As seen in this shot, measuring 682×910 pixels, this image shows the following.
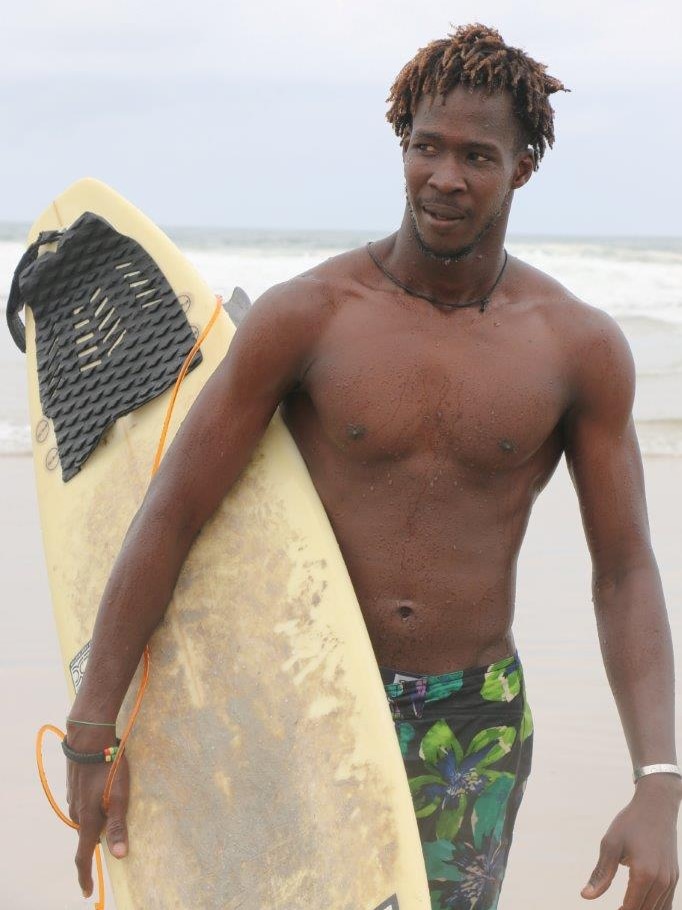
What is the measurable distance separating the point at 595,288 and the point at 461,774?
65.7 feet

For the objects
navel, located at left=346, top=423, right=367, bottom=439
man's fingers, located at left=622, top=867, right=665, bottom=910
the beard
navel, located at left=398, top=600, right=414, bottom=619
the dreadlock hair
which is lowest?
man's fingers, located at left=622, top=867, right=665, bottom=910

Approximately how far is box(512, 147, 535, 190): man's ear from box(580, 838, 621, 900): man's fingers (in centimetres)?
109

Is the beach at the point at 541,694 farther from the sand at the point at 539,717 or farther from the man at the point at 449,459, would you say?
the man at the point at 449,459

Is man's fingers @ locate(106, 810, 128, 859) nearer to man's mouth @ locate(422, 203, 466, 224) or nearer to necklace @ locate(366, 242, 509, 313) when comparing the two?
necklace @ locate(366, 242, 509, 313)

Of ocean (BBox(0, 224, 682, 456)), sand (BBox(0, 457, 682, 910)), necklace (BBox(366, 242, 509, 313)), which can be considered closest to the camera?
necklace (BBox(366, 242, 509, 313))

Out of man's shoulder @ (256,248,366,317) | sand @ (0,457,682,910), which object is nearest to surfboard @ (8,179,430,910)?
man's shoulder @ (256,248,366,317)

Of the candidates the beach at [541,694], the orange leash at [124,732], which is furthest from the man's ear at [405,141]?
the beach at [541,694]

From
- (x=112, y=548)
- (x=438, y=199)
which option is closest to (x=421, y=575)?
(x=438, y=199)

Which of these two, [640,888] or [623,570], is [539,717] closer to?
[623,570]

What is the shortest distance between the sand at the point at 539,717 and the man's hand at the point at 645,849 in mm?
1809

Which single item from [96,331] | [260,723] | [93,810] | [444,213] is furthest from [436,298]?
[96,331]

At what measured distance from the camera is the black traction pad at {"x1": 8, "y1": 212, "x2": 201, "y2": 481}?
302cm

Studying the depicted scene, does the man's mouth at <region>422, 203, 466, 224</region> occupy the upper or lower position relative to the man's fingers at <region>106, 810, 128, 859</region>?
upper

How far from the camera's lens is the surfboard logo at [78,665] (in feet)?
8.98
